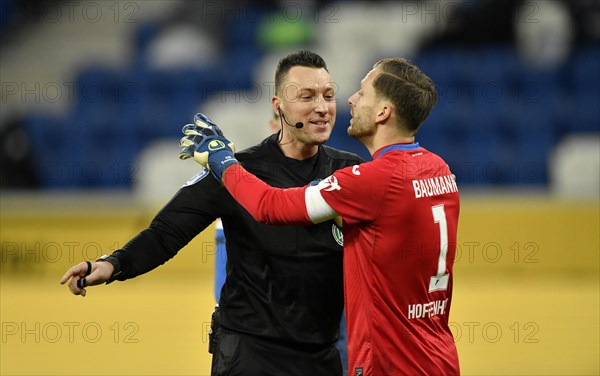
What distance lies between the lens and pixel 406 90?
12.7ft

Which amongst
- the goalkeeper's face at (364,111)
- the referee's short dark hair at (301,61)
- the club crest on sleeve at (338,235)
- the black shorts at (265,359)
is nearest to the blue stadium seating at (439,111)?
the referee's short dark hair at (301,61)

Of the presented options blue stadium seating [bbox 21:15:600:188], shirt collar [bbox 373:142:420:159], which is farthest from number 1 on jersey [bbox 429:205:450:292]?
blue stadium seating [bbox 21:15:600:188]

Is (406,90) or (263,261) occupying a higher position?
(406,90)

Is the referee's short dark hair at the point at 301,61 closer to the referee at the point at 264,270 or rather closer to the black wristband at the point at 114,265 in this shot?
the referee at the point at 264,270

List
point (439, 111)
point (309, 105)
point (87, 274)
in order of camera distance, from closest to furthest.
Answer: point (87, 274)
point (309, 105)
point (439, 111)

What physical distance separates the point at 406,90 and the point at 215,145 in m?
0.93

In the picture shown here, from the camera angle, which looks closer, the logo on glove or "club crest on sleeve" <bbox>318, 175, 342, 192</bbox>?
"club crest on sleeve" <bbox>318, 175, 342, 192</bbox>

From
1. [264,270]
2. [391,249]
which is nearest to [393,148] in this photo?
[391,249]

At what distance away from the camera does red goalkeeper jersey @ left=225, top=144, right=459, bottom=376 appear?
3.78 m

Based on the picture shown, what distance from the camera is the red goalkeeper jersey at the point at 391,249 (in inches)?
149

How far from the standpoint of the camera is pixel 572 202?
10.3m

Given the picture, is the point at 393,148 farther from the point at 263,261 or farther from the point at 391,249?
the point at 263,261

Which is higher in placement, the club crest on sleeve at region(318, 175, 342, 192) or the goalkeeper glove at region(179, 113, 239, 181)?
the goalkeeper glove at region(179, 113, 239, 181)

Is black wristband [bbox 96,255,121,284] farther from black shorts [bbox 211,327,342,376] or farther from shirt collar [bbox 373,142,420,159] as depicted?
shirt collar [bbox 373,142,420,159]
